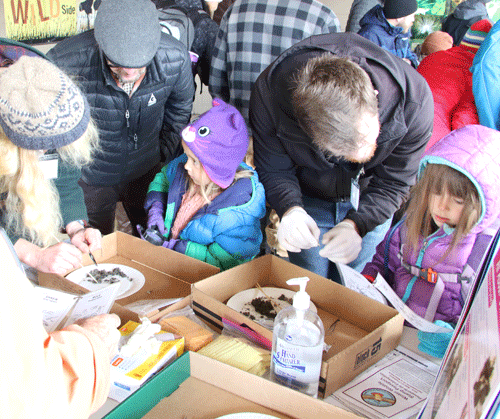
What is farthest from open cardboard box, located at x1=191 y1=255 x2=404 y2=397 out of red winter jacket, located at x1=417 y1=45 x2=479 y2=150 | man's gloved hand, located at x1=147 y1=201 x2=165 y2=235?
red winter jacket, located at x1=417 y1=45 x2=479 y2=150

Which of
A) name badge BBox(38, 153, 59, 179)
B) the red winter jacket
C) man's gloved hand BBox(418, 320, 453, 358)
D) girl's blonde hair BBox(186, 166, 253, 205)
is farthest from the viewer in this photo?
the red winter jacket

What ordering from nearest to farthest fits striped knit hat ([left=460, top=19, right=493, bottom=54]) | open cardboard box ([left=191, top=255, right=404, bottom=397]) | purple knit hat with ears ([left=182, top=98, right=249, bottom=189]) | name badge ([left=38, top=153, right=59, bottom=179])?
open cardboard box ([left=191, top=255, right=404, bottom=397]), name badge ([left=38, top=153, right=59, bottom=179]), purple knit hat with ears ([left=182, top=98, right=249, bottom=189]), striped knit hat ([left=460, top=19, right=493, bottom=54])

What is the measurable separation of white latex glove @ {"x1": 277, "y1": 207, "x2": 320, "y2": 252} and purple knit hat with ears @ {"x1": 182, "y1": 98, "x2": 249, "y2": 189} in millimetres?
340

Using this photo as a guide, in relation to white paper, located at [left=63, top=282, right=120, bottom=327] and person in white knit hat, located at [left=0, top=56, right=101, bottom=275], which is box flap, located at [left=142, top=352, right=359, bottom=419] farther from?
person in white knit hat, located at [left=0, top=56, right=101, bottom=275]

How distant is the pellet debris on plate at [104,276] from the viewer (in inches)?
59.5

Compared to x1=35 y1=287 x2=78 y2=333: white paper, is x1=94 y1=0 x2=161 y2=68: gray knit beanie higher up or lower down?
higher up

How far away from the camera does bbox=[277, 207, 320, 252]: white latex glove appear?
154 cm

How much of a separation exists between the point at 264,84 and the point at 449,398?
1291 mm

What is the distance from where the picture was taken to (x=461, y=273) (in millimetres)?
1377

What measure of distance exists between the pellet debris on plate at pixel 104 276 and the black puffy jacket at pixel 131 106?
2.45 ft

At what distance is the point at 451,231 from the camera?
54.1 inches

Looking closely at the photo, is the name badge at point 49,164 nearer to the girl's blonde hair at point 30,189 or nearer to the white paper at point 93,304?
the girl's blonde hair at point 30,189

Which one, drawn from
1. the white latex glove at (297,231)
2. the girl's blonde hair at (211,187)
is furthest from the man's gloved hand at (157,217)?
the white latex glove at (297,231)

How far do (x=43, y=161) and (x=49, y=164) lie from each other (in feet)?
0.08
